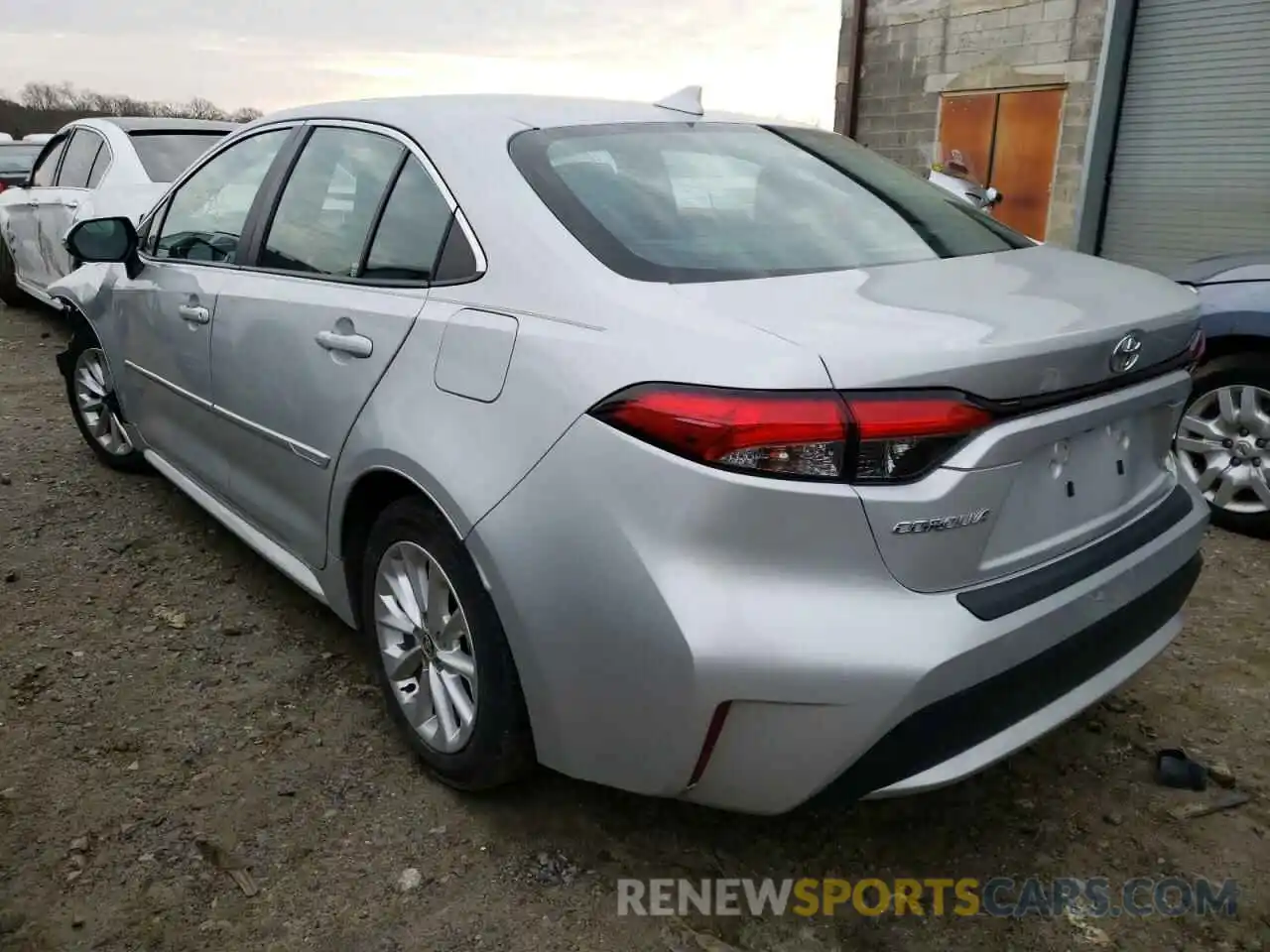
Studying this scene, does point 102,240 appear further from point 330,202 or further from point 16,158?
point 16,158

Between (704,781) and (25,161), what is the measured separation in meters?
13.5

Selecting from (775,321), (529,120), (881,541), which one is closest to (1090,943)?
(881,541)

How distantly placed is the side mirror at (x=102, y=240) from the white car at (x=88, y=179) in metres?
3.02

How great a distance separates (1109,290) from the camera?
2.11 m

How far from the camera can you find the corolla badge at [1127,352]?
6.23 feet

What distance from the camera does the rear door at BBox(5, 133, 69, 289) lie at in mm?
7863

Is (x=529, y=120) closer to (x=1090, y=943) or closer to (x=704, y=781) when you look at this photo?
(x=704, y=781)

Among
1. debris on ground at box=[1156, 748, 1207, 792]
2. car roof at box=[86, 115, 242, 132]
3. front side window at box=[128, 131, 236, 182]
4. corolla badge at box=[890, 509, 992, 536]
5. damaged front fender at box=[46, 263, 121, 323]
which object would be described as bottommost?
debris on ground at box=[1156, 748, 1207, 792]

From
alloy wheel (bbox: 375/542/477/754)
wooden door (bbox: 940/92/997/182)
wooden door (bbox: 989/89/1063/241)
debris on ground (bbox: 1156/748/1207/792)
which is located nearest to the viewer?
alloy wheel (bbox: 375/542/477/754)

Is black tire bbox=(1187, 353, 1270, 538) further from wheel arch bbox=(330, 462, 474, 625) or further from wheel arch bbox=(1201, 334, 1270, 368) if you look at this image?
wheel arch bbox=(330, 462, 474, 625)

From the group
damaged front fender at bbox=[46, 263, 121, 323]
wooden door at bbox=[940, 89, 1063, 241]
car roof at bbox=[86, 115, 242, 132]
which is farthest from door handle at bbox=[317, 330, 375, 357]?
wooden door at bbox=[940, 89, 1063, 241]

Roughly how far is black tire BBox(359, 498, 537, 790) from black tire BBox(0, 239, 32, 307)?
8.34 m

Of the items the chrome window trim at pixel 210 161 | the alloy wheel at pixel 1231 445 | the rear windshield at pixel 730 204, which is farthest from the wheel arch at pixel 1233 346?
the chrome window trim at pixel 210 161

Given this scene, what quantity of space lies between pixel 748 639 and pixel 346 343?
1316mm
